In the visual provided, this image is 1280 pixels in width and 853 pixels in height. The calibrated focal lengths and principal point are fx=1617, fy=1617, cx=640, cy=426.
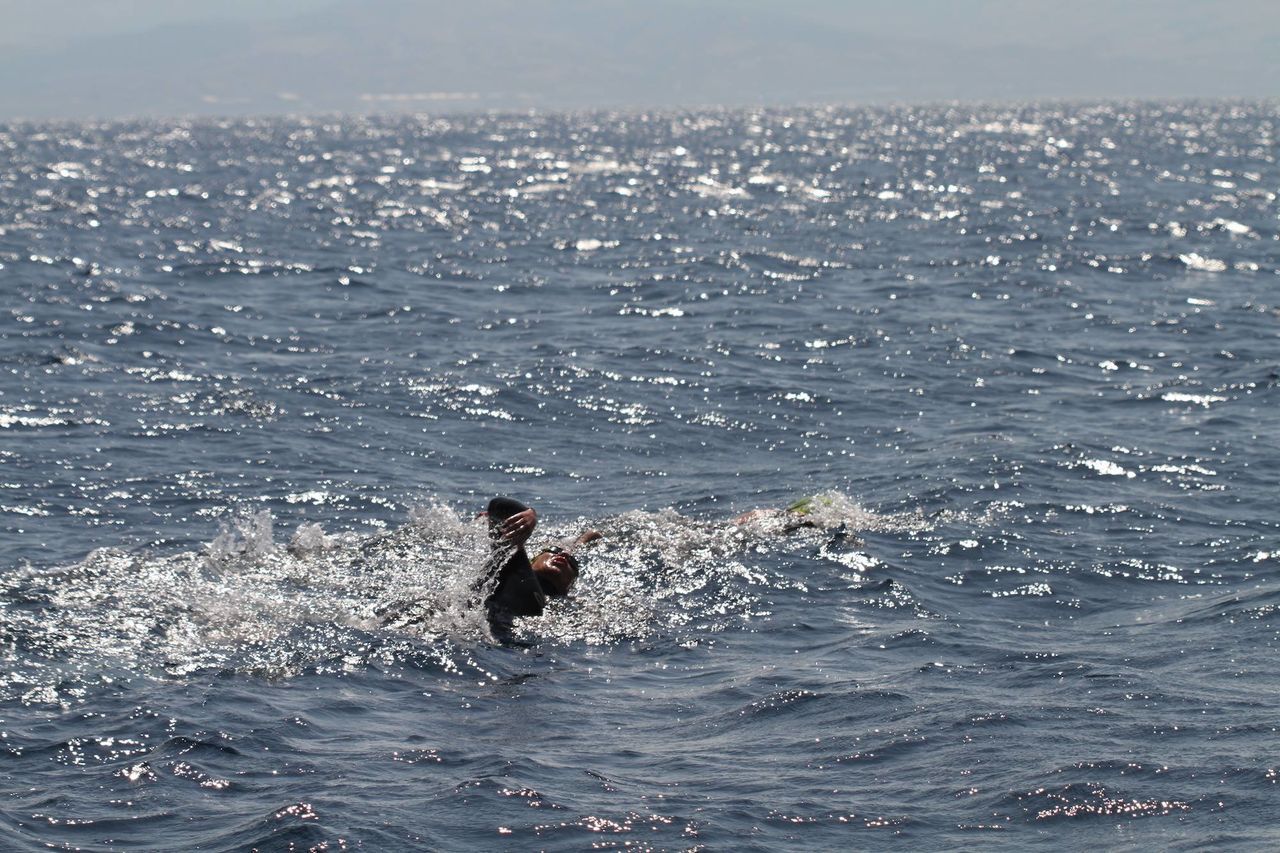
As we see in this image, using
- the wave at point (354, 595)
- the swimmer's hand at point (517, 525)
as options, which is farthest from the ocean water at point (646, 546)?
the swimmer's hand at point (517, 525)

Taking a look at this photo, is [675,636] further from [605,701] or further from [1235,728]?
[1235,728]

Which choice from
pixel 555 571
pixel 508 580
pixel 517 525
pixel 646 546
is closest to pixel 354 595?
pixel 508 580

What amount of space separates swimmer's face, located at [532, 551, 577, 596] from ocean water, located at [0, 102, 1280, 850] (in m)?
0.28

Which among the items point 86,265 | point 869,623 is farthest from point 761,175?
point 869,623

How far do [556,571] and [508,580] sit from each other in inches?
24.6

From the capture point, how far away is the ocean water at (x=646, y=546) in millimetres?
11461

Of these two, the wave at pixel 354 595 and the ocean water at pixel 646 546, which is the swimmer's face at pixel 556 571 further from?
the ocean water at pixel 646 546

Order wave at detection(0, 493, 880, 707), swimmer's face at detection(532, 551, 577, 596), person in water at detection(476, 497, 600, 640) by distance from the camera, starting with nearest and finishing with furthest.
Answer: wave at detection(0, 493, 880, 707) → person in water at detection(476, 497, 600, 640) → swimmer's face at detection(532, 551, 577, 596)

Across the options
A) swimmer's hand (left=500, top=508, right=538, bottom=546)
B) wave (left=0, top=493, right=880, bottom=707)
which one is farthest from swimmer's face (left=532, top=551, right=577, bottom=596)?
swimmer's hand (left=500, top=508, right=538, bottom=546)

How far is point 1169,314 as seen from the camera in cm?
3581

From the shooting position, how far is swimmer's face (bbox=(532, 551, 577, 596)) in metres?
16.6

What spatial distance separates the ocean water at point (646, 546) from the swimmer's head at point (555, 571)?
11.2 inches

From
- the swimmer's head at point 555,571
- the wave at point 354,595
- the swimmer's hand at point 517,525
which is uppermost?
the swimmer's hand at point 517,525

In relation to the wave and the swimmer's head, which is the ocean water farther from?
the swimmer's head
